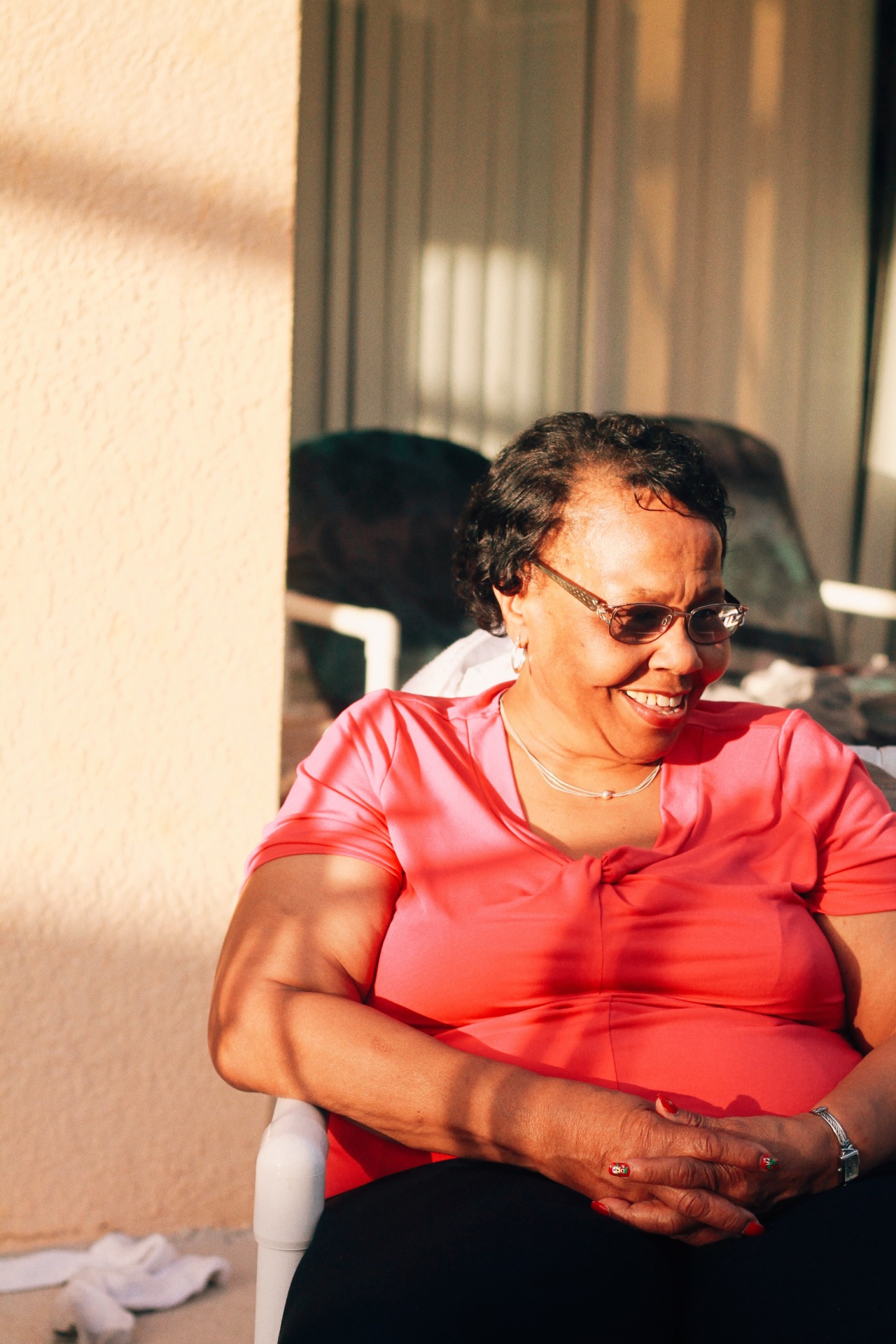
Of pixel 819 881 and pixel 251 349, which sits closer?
pixel 819 881

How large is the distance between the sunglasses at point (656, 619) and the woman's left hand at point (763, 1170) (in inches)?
21.9

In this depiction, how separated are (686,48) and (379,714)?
3.84m

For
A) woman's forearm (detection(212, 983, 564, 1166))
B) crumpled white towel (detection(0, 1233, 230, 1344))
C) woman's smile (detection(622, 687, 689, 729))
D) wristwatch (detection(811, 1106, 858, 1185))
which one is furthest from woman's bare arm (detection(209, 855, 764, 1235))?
crumpled white towel (detection(0, 1233, 230, 1344))

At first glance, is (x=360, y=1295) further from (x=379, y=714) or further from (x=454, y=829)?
(x=379, y=714)

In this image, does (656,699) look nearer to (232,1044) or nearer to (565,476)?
(565,476)

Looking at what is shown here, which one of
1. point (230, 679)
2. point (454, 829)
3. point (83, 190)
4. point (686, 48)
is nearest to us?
point (454, 829)

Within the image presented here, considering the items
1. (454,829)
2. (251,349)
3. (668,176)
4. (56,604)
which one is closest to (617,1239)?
(454,829)

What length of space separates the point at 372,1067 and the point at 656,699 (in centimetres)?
58

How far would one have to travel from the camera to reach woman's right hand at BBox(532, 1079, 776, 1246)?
1.21 m

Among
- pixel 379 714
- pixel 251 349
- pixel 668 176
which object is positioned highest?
pixel 668 176

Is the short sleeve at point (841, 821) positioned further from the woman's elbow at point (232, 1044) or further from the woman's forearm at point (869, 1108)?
the woman's elbow at point (232, 1044)

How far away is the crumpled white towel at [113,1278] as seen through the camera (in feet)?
5.90

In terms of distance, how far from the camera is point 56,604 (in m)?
1.82

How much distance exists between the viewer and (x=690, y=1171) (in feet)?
3.97
